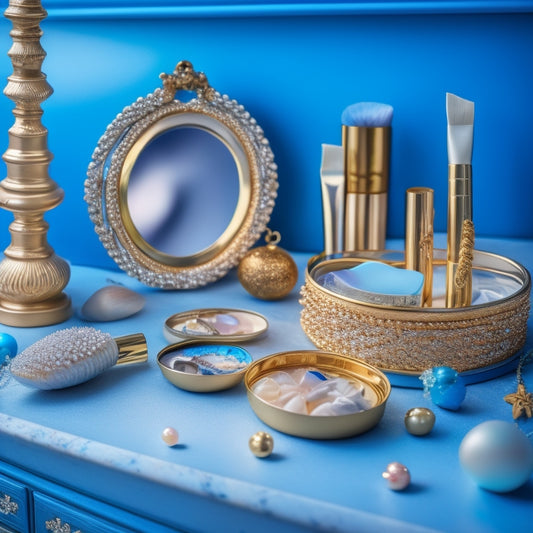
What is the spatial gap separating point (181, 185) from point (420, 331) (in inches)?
15.9

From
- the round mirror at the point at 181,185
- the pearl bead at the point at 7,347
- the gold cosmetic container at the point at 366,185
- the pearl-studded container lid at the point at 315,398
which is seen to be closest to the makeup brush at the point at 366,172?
the gold cosmetic container at the point at 366,185

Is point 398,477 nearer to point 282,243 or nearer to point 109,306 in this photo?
point 109,306

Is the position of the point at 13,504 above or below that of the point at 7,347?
below

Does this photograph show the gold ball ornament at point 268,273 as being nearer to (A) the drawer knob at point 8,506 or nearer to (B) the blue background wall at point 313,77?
(B) the blue background wall at point 313,77

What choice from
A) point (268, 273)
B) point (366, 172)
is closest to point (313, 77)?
point (366, 172)

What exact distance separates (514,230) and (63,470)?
0.60 metres

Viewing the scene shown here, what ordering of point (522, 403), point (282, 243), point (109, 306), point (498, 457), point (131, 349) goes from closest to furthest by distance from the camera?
point (498, 457)
point (522, 403)
point (131, 349)
point (109, 306)
point (282, 243)

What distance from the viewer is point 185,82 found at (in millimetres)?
906

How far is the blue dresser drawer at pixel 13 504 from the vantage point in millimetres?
647

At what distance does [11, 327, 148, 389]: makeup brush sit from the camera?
2.15ft

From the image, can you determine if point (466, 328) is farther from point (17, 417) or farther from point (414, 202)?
point (17, 417)

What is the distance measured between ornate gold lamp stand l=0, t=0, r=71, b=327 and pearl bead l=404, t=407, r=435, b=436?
0.43 metres

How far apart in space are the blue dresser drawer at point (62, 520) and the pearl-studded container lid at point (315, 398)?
0.14m

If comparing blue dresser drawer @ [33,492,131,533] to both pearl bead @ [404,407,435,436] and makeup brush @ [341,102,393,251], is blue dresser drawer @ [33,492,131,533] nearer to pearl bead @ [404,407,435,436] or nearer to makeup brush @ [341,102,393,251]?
pearl bead @ [404,407,435,436]
